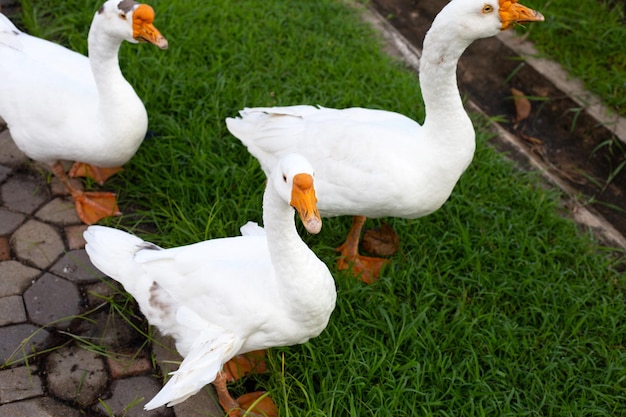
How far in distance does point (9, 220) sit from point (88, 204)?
1.33 ft

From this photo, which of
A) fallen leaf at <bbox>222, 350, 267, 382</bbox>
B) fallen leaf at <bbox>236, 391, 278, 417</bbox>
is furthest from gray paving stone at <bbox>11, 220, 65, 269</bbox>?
fallen leaf at <bbox>236, 391, 278, 417</bbox>

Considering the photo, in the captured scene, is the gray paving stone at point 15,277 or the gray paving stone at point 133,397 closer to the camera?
the gray paving stone at point 133,397

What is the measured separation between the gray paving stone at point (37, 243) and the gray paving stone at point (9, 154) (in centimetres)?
51

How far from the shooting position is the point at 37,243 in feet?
10.3

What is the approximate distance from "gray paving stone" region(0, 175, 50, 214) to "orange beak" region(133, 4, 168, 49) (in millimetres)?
1149

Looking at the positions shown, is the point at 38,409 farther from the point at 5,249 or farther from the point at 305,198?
the point at 305,198

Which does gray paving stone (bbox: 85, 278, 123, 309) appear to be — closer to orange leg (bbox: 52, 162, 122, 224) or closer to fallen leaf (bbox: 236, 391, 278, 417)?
orange leg (bbox: 52, 162, 122, 224)

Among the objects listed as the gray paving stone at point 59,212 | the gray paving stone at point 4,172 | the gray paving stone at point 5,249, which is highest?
the gray paving stone at point 4,172

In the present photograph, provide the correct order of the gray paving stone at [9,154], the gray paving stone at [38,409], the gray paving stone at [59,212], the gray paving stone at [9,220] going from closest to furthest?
the gray paving stone at [38,409], the gray paving stone at [9,220], the gray paving stone at [59,212], the gray paving stone at [9,154]

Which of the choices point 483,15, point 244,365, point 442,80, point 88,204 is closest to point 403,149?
point 442,80

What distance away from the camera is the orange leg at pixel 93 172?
3.54m

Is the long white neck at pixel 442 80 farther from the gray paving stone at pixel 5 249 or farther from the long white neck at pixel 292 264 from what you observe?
the gray paving stone at pixel 5 249

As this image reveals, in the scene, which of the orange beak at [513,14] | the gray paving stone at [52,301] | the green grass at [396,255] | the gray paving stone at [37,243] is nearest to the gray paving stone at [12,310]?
the gray paving stone at [52,301]

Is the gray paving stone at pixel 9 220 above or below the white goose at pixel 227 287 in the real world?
below
